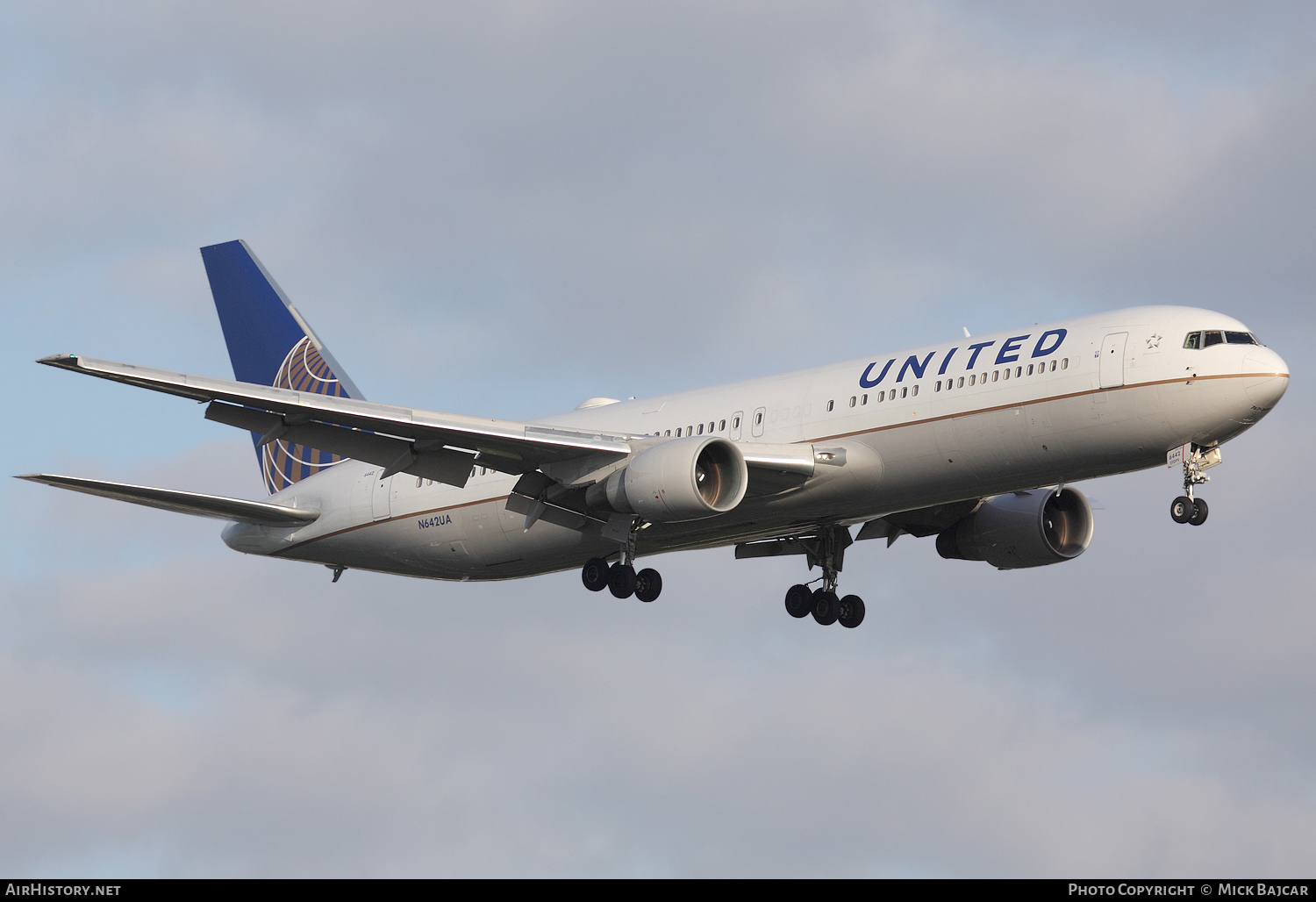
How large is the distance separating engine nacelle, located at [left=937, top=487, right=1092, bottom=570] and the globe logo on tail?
1679 cm

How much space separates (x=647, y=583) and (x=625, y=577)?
0.64m

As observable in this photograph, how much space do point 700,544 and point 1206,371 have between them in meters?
12.9

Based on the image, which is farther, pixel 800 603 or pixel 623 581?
pixel 800 603

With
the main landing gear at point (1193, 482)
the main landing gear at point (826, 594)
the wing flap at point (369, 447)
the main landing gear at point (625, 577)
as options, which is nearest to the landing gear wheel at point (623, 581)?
the main landing gear at point (625, 577)

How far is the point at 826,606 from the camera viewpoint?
43.9 metres

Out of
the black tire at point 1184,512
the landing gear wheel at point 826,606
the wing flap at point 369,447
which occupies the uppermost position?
the landing gear wheel at point 826,606

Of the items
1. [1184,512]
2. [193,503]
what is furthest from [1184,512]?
[193,503]

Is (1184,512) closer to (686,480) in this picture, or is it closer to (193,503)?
(686,480)

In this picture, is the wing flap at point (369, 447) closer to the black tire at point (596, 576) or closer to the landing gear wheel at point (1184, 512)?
the black tire at point (596, 576)

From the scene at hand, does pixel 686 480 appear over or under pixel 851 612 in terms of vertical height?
under

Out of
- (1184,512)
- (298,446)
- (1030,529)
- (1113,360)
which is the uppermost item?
(298,446)

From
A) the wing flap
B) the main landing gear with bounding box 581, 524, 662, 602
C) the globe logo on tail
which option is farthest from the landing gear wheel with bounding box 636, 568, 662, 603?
the globe logo on tail

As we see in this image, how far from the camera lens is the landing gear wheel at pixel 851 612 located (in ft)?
144

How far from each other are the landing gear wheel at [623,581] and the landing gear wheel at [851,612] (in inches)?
267
